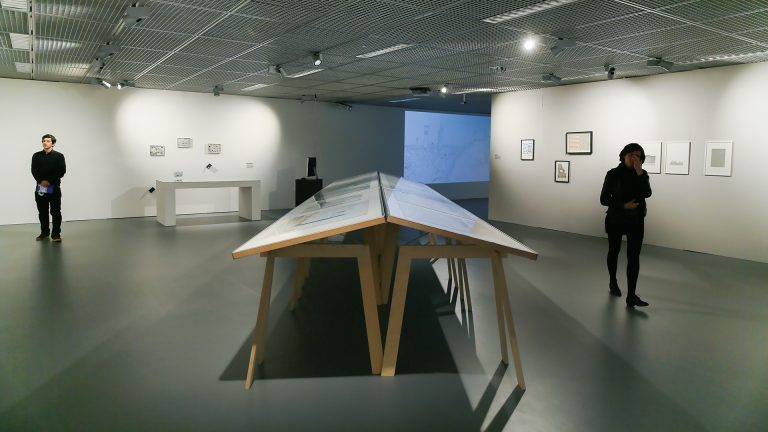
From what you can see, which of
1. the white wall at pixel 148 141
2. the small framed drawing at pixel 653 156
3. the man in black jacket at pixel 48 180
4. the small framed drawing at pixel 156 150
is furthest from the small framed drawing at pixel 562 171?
the man in black jacket at pixel 48 180

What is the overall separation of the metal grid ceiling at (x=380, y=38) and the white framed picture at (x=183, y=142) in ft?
7.64

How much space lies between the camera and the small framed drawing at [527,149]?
10492mm

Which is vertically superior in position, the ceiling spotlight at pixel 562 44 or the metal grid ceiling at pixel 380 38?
the metal grid ceiling at pixel 380 38

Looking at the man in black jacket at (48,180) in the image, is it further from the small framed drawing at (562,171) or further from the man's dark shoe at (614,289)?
the small framed drawing at (562,171)

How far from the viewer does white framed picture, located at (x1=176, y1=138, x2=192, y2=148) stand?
1159 cm

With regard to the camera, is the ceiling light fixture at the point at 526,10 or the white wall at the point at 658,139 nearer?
the ceiling light fixture at the point at 526,10

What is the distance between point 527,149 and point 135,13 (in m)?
7.87

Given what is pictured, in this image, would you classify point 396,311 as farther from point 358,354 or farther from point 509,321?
point 509,321

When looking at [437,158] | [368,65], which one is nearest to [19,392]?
[368,65]

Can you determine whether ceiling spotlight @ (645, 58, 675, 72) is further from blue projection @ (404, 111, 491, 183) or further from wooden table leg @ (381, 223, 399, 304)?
blue projection @ (404, 111, 491, 183)

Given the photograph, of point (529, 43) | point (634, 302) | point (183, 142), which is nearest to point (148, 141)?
point (183, 142)

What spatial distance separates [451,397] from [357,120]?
12292 millimetres

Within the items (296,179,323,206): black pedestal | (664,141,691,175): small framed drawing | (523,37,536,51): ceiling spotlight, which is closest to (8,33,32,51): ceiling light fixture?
(523,37,536,51): ceiling spotlight

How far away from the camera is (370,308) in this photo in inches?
126
